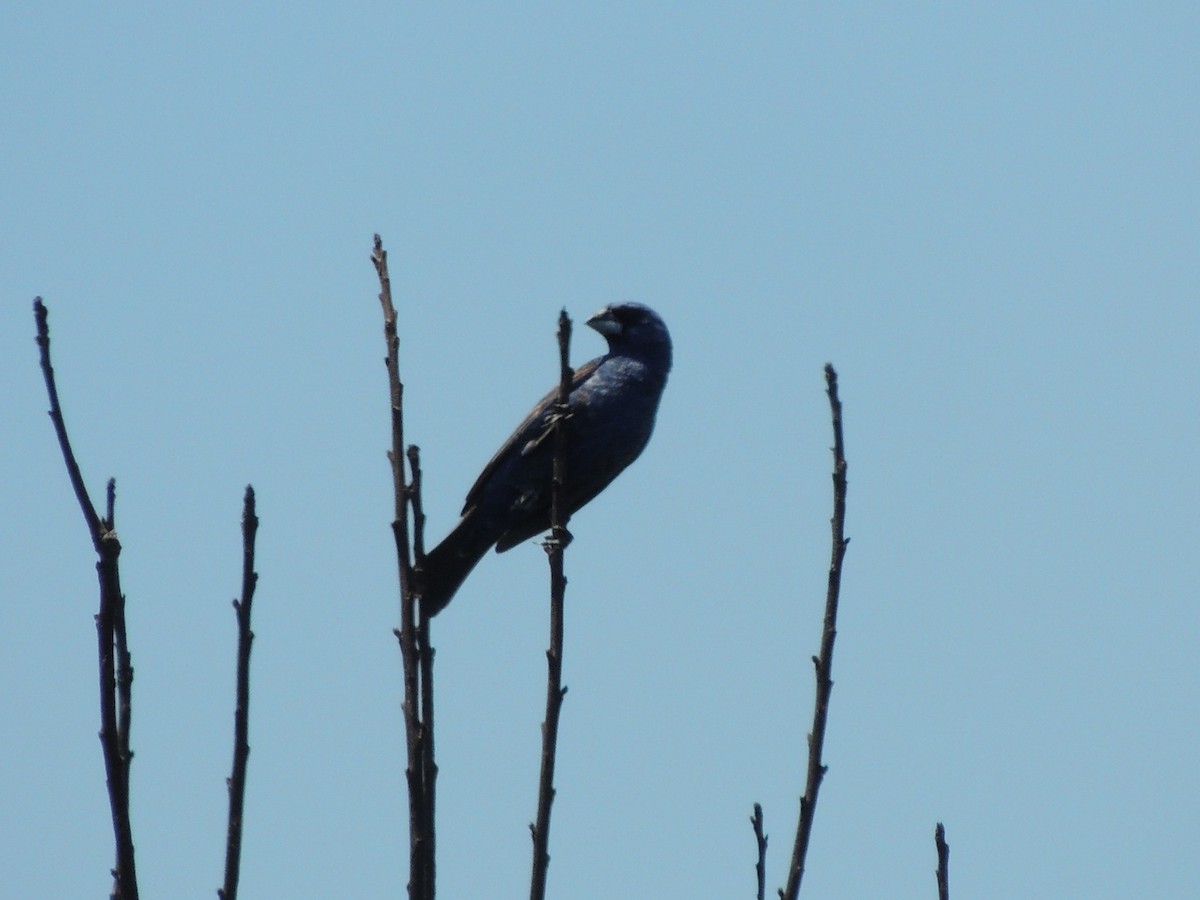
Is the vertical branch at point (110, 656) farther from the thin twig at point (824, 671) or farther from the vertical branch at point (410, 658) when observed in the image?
the thin twig at point (824, 671)

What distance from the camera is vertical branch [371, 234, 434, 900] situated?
277 cm

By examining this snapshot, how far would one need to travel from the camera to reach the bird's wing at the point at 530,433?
24.2 ft

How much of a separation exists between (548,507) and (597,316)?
1223mm

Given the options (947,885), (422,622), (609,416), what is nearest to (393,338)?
(422,622)

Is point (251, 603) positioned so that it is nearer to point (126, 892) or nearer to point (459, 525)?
point (126, 892)

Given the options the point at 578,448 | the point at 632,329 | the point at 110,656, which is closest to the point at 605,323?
the point at 632,329

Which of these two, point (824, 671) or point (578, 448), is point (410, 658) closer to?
point (824, 671)

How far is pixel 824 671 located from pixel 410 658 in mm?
823

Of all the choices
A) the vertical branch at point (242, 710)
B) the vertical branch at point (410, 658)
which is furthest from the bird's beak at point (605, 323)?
the vertical branch at point (242, 710)

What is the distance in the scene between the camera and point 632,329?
793cm

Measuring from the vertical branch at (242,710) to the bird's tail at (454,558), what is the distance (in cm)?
480

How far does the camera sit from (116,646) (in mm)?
2615

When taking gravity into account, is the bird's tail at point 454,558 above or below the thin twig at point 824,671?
above

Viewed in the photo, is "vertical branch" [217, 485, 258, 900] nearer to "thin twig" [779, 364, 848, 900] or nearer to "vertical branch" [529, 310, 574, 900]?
"vertical branch" [529, 310, 574, 900]
